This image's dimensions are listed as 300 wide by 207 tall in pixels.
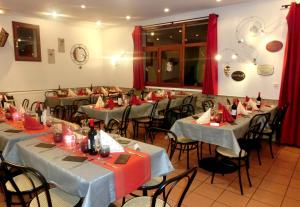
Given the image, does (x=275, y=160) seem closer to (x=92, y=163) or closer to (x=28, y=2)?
(x=92, y=163)

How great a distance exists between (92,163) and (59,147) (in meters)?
0.51

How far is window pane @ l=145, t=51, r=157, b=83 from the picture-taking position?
6.93 m

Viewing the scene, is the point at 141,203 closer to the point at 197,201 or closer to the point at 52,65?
the point at 197,201

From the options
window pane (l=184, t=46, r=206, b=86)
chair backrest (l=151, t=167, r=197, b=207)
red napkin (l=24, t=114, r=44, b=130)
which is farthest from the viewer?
window pane (l=184, t=46, r=206, b=86)

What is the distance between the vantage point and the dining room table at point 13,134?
229cm

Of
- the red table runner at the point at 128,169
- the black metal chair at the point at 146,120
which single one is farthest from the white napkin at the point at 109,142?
the black metal chair at the point at 146,120

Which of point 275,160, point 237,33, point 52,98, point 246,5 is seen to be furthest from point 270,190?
point 52,98

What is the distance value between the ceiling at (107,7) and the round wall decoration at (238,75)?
155 cm

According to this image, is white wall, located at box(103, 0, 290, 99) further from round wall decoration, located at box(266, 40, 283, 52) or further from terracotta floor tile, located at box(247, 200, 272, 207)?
terracotta floor tile, located at box(247, 200, 272, 207)

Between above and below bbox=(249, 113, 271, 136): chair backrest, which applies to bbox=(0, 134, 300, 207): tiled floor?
below

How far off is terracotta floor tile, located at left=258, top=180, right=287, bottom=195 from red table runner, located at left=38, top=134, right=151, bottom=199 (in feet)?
5.88

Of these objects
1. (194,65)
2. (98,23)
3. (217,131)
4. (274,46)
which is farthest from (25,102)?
(274,46)

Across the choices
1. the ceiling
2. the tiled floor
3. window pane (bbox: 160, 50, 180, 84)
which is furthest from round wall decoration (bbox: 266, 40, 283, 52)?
window pane (bbox: 160, 50, 180, 84)

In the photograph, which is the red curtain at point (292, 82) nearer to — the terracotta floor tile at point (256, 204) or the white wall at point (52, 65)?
the terracotta floor tile at point (256, 204)
